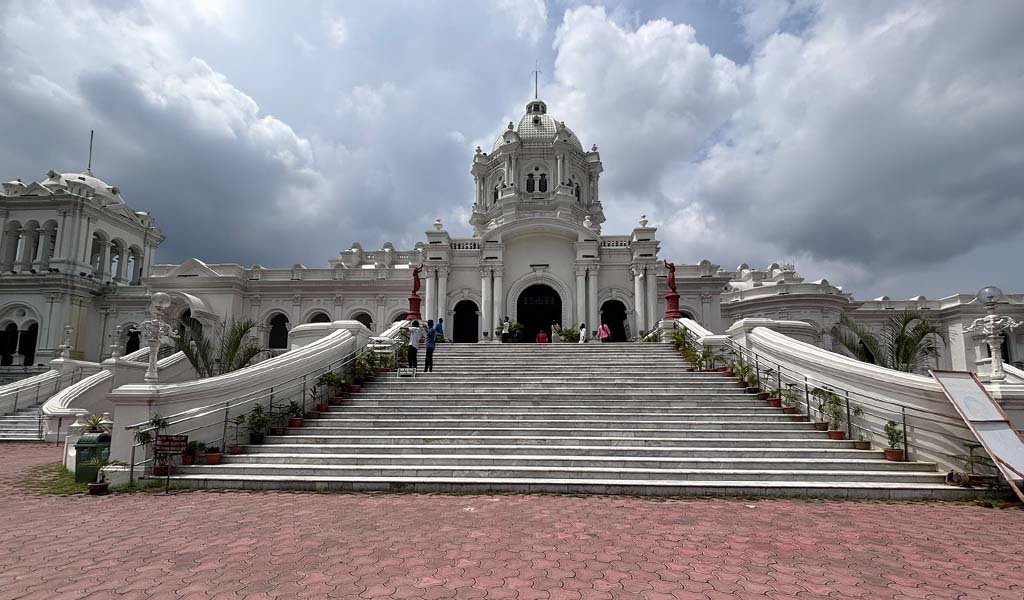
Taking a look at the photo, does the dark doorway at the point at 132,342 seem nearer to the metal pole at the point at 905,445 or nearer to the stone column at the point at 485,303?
the stone column at the point at 485,303

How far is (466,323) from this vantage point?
29.0m

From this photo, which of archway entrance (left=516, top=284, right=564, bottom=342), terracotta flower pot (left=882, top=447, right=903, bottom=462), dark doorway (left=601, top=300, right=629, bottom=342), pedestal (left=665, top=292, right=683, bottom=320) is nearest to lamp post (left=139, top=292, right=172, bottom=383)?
terracotta flower pot (left=882, top=447, right=903, bottom=462)

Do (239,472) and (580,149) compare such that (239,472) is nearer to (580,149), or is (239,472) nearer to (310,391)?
(310,391)

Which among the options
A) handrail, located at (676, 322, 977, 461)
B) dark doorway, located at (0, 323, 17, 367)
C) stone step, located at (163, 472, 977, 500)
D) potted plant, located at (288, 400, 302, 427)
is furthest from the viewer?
dark doorway, located at (0, 323, 17, 367)

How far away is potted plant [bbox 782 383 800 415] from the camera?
37.8ft

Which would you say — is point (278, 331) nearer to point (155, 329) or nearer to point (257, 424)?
point (155, 329)

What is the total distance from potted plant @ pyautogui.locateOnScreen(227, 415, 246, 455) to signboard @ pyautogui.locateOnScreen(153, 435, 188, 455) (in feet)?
3.51

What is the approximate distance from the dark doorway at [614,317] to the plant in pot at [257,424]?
20255mm

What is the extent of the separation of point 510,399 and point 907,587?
28.2 ft

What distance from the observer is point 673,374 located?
14.4 metres

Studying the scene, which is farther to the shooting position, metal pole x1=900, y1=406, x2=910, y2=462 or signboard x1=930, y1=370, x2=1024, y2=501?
metal pole x1=900, y1=406, x2=910, y2=462

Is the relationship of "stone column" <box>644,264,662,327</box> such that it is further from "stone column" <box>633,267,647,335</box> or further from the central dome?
the central dome

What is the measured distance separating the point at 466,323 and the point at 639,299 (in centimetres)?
906

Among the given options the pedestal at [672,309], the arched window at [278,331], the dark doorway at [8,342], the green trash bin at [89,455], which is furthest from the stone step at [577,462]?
the dark doorway at [8,342]
